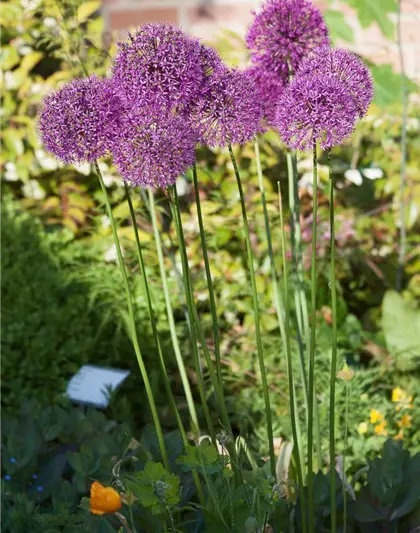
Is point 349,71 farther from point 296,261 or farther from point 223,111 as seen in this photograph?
point 296,261

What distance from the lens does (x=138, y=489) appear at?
138cm

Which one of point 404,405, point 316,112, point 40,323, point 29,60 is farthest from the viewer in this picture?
point 29,60

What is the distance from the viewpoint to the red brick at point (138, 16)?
4.05 m

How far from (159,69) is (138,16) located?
9.81 feet

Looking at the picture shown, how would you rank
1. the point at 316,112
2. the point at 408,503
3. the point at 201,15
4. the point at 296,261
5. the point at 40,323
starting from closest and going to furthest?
the point at 316,112 < the point at 408,503 < the point at 296,261 < the point at 40,323 < the point at 201,15

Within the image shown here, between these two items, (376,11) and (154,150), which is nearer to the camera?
(154,150)

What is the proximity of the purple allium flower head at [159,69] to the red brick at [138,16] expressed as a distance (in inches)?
114

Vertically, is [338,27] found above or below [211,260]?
above

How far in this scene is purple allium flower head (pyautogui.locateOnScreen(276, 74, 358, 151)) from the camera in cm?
123

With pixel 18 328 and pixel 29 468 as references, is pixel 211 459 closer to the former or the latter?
pixel 29 468

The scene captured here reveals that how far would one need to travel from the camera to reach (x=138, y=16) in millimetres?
4078

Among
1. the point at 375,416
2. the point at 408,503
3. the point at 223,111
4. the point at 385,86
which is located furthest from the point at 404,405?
the point at 223,111

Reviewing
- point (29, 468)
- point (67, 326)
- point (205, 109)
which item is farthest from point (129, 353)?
point (205, 109)

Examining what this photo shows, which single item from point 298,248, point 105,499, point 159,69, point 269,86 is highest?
point 159,69
